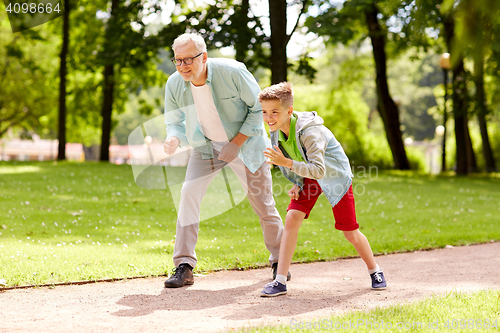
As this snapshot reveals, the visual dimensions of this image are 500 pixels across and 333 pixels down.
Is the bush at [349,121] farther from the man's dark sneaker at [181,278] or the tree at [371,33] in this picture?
the man's dark sneaker at [181,278]

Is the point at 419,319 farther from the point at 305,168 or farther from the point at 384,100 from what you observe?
the point at 384,100

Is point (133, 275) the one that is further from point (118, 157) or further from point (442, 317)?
point (118, 157)

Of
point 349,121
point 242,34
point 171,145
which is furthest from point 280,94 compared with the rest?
point 349,121

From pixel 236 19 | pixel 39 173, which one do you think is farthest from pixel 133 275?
pixel 236 19

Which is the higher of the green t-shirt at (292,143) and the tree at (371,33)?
the tree at (371,33)

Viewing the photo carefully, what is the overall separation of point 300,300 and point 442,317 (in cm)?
111

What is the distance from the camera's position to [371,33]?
1986 cm

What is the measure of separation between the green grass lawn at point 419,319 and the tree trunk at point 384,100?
1760 centimetres

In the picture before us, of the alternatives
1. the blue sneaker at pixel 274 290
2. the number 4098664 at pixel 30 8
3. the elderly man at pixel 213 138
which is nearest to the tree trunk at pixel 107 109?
the number 4098664 at pixel 30 8

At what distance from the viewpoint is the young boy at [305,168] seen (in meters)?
3.99

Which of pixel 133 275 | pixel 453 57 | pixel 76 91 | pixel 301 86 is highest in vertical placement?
pixel 301 86

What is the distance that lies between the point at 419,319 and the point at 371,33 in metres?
18.0

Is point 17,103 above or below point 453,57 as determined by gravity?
above

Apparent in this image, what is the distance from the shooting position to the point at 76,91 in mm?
24984
